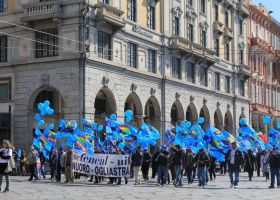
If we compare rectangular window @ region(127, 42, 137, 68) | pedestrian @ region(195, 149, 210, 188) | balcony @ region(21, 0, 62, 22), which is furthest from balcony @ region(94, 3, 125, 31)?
pedestrian @ region(195, 149, 210, 188)

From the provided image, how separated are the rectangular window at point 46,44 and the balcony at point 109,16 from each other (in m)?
2.77

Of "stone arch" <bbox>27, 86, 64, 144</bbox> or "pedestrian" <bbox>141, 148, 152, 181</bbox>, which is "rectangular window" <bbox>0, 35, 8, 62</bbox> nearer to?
"stone arch" <bbox>27, 86, 64, 144</bbox>

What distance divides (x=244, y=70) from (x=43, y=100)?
2658 centimetres

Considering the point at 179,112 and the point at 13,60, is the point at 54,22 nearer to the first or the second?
the point at 13,60

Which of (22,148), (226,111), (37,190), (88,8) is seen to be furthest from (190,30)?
(37,190)

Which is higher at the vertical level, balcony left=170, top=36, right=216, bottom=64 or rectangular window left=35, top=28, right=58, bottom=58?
balcony left=170, top=36, right=216, bottom=64

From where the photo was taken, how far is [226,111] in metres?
53.6

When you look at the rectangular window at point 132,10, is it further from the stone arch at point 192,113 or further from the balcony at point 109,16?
the stone arch at point 192,113

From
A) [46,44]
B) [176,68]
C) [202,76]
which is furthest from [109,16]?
[202,76]

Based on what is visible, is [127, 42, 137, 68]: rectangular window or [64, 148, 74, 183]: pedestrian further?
[127, 42, 137, 68]: rectangular window

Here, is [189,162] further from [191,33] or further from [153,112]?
[191,33]

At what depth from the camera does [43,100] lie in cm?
3625

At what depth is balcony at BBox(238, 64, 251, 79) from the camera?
5597 cm

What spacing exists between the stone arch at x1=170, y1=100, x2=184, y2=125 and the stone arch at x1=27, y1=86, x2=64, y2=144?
414 inches
